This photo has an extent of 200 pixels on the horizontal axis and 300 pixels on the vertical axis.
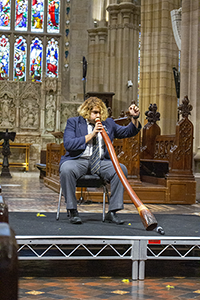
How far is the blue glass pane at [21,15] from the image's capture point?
2169cm

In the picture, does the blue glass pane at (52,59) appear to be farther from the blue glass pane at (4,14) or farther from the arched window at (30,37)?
the blue glass pane at (4,14)

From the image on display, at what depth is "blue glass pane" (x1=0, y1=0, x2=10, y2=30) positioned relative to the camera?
21.7m

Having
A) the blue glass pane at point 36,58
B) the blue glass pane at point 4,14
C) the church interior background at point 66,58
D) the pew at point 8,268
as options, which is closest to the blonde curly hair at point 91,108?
Result: the pew at point 8,268

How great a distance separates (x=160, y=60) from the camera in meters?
11.3

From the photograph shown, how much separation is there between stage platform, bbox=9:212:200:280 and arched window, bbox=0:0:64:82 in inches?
717

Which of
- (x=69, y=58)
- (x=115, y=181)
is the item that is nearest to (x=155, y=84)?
(x=115, y=181)

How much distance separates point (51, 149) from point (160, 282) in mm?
7326

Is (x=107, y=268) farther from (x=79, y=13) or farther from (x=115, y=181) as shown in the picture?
(x=79, y=13)

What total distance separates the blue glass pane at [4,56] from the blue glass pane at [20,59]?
1.25ft

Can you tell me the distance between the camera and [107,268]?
11.1 ft

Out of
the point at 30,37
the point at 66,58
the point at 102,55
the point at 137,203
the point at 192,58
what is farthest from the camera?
the point at 30,37

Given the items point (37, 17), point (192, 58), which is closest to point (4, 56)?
point (37, 17)

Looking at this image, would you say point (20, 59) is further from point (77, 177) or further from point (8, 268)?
point (8, 268)

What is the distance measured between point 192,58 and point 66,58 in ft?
45.7
